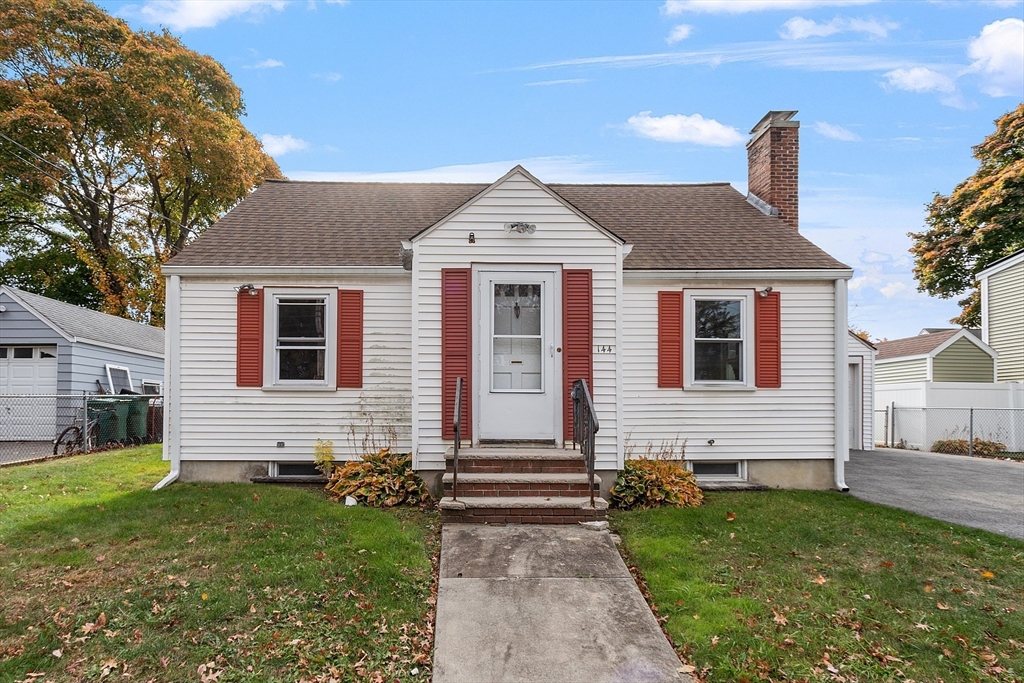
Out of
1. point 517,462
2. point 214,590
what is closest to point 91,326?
point 517,462

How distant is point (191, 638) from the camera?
4.34 metres

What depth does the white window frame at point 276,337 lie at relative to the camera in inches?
356

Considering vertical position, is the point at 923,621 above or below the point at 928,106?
below

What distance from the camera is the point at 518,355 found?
27.6ft

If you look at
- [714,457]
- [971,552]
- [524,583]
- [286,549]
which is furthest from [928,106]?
[286,549]

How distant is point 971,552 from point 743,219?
21.1ft

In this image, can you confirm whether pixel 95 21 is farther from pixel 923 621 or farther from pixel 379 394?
pixel 923 621

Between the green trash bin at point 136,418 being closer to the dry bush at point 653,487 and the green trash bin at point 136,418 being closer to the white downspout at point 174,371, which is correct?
the white downspout at point 174,371

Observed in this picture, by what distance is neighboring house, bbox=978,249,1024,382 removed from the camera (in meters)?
18.5

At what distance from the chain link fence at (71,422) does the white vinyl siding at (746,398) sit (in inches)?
487

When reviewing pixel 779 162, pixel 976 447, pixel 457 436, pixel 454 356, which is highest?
pixel 779 162

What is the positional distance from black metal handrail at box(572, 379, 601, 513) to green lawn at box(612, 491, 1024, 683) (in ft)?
2.52

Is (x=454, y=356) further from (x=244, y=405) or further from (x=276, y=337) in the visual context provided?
(x=244, y=405)

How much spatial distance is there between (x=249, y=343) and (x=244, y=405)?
3.02 ft
